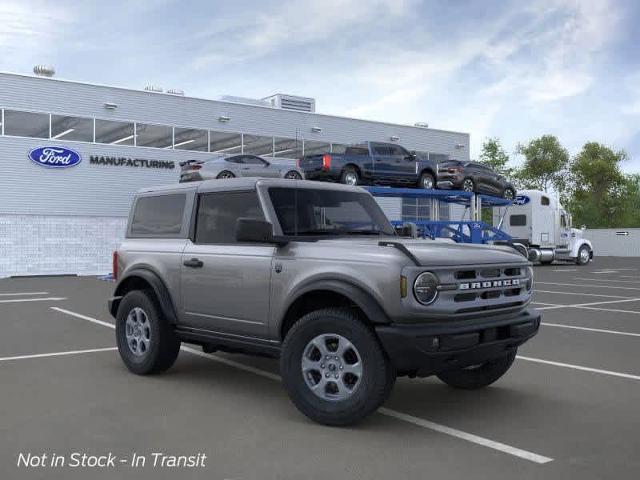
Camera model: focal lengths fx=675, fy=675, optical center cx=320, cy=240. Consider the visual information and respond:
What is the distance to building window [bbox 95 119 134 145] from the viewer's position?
27.9 metres

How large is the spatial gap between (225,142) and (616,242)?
34.3m

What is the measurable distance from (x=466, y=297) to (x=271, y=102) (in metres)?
30.7

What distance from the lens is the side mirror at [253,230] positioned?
17.3 ft

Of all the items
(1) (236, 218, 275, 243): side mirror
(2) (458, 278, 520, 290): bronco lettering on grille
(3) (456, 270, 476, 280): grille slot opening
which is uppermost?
(1) (236, 218, 275, 243): side mirror

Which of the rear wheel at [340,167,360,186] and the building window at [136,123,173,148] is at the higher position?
the building window at [136,123,173,148]

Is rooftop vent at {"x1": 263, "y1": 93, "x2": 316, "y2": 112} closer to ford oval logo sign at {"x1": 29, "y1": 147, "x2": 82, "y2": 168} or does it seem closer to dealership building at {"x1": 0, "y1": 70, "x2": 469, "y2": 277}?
dealership building at {"x1": 0, "y1": 70, "x2": 469, "y2": 277}

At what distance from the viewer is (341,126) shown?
112 feet

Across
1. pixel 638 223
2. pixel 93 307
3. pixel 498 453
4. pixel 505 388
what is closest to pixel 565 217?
pixel 93 307

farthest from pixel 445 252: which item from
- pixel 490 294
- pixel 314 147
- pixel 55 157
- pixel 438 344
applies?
pixel 314 147

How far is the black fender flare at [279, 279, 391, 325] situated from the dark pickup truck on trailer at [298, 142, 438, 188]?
582 inches

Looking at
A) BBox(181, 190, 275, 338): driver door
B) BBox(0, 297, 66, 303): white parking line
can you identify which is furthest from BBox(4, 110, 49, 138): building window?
BBox(181, 190, 275, 338): driver door

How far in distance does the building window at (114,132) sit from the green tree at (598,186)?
52.7 metres

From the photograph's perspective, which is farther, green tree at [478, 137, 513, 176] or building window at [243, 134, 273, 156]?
green tree at [478, 137, 513, 176]

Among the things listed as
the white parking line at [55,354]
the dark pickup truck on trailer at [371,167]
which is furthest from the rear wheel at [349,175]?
the white parking line at [55,354]
